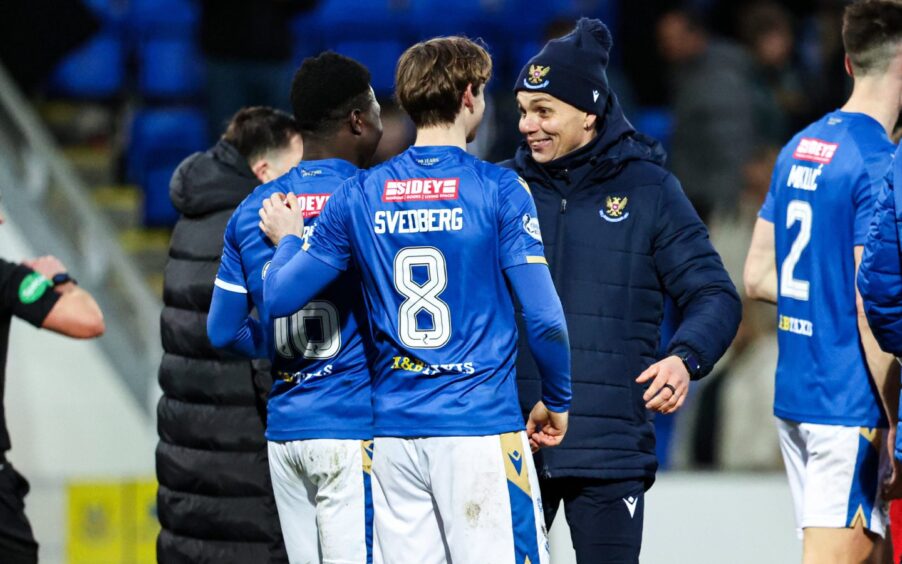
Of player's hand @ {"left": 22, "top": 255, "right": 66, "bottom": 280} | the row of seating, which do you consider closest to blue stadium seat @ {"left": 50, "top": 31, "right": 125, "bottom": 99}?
the row of seating

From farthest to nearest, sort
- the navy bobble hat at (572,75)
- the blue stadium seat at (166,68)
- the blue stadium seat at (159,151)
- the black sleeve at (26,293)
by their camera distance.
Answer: the blue stadium seat at (166,68) < the blue stadium seat at (159,151) < the black sleeve at (26,293) < the navy bobble hat at (572,75)

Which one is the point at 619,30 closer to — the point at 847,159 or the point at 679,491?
the point at 679,491

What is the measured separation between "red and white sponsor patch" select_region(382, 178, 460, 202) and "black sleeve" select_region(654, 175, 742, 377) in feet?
2.86

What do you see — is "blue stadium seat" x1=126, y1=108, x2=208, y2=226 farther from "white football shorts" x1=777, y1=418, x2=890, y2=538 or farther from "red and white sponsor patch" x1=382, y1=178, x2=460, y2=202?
"red and white sponsor patch" x1=382, y1=178, x2=460, y2=202

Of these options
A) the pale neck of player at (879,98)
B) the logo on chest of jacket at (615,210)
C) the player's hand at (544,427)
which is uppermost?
the pale neck of player at (879,98)

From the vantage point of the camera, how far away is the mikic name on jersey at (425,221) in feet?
13.4

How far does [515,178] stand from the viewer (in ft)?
13.8

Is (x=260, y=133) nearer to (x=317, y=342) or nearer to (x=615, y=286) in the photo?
(x=317, y=342)

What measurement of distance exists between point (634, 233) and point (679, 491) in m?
3.25

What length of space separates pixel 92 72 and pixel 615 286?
733cm

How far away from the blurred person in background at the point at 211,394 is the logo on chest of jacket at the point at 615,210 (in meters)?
1.24

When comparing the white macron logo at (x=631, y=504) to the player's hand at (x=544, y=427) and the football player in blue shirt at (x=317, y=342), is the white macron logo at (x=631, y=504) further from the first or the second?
the football player in blue shirt at (x=317, y=342)

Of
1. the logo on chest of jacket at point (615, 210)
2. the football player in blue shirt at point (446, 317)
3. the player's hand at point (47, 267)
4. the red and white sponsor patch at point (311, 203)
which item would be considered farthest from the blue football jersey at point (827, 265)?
the player's hand at point (47, 267)

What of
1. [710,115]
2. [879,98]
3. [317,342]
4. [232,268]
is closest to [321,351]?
[317,342]
